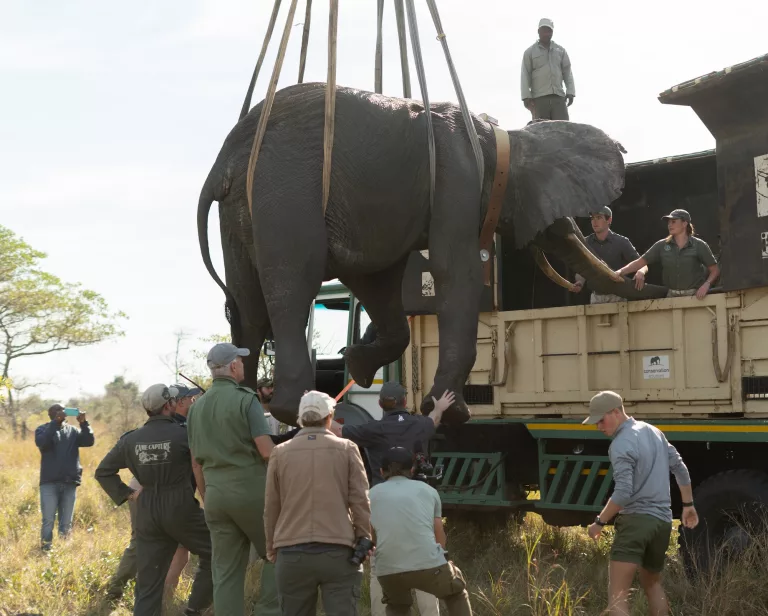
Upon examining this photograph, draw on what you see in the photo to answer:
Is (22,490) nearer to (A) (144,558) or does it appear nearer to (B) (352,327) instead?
(B) (352,327)

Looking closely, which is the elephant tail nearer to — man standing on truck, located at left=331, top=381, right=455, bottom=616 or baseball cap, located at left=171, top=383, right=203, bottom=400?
baseball cap, located at left=171, top=383, right=203, bottom=400

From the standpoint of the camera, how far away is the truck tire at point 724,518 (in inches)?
313

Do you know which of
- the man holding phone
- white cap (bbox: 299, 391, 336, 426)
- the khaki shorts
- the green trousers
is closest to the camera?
white cap (bbox: 299, 391, 336, 426)

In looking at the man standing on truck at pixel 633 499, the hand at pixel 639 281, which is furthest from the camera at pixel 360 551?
the hand at pixel 639 281

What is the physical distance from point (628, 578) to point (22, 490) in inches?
449

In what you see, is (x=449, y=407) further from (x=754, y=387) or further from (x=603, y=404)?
(x=754, y=387)

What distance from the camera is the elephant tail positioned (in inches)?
296

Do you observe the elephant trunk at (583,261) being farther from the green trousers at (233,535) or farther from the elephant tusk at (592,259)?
the green trousers at (233,535)

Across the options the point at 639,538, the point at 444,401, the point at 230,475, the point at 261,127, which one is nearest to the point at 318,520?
the point at 230,475

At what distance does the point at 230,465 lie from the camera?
6.66 metres

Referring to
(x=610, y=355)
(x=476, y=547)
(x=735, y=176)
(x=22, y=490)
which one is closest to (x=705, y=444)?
(x=610, y=355)

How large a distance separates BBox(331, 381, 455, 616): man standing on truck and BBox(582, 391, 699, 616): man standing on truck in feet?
3.31

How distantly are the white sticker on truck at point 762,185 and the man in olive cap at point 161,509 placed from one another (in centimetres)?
440

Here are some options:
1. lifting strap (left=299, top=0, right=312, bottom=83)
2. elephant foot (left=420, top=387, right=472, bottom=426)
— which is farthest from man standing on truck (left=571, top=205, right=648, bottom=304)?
lifting strap (left=299, top=0, right=312, bottom=83)
